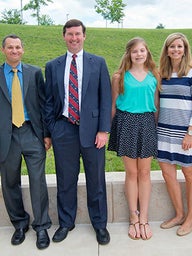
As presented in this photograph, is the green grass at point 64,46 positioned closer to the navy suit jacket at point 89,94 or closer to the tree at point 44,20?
the navy suit jacket at point 89,94

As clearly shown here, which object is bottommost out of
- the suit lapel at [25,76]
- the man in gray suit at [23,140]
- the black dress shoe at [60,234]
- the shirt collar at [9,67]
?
the black dress shoe at [60,234]

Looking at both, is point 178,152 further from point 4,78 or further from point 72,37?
point 4,78

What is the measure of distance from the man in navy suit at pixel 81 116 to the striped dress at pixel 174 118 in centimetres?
53

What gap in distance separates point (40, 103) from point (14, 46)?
1.82 ft

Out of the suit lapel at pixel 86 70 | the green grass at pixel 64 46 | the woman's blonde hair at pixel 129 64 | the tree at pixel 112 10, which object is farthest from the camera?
the tree at pixel 112 10

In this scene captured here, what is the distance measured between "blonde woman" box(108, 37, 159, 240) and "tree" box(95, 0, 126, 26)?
3662cm

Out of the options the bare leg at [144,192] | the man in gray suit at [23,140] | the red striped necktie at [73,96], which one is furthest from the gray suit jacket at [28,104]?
the bare leg at [144,192]

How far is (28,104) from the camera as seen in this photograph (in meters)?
3.07

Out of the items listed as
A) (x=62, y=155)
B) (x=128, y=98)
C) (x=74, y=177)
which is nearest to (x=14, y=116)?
(x=62, y=155)

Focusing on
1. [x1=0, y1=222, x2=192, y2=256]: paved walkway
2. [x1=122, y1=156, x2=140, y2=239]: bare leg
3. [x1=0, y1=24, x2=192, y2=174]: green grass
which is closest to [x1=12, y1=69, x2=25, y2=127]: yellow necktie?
[x1=122, y1=156, x2=140, y2=239]: bare leg

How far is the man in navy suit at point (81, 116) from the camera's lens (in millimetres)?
3027

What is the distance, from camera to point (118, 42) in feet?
41.0

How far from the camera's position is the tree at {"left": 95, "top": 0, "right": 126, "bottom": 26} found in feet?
123

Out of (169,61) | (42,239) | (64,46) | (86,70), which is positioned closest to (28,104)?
(86,70)
